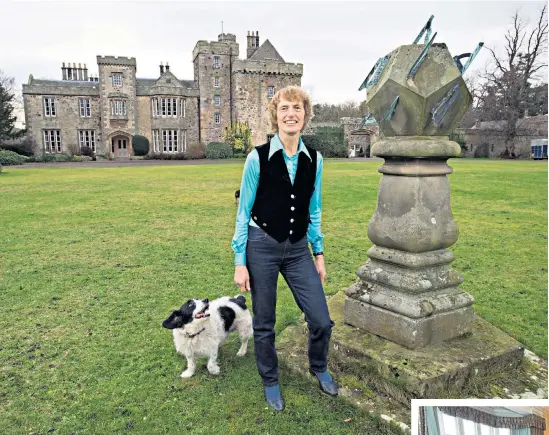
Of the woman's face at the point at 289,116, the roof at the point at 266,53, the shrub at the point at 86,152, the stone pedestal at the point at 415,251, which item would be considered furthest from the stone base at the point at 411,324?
the roof at the point at 266,53

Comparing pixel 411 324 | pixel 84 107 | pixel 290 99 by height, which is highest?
pixel 84 107

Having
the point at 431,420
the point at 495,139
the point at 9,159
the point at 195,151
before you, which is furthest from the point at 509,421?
the point at 495,139

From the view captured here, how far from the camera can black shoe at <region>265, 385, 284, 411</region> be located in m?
3.27

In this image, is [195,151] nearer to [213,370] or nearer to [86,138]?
[86,138]

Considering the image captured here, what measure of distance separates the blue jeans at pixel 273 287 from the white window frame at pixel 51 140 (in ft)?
163

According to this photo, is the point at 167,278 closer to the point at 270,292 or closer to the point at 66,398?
the point at 66,398

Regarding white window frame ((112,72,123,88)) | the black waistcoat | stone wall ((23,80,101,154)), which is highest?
white window frame ((112,72,123,88))

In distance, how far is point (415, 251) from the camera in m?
3.71

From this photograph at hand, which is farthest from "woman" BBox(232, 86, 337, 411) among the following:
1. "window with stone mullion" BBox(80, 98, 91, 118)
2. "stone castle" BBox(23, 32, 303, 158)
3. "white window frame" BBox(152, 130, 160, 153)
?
"window with stone mullion" BBox(80, 98, 91, 118)

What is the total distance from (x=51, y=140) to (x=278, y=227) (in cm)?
Answer: 4986

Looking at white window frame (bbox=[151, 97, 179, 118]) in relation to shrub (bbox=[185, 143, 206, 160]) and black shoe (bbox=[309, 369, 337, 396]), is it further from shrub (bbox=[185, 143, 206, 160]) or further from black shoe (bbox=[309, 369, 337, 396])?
black shoe (bbox=[309, 369, 337, 396])

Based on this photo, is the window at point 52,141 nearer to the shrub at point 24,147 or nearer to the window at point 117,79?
the shrub at point 24,147

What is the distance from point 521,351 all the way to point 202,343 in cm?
263

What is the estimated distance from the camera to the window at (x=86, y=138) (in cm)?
4734
